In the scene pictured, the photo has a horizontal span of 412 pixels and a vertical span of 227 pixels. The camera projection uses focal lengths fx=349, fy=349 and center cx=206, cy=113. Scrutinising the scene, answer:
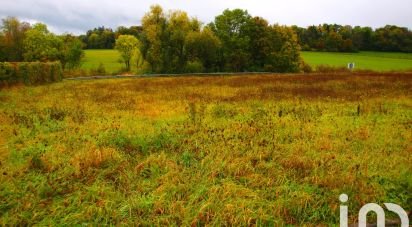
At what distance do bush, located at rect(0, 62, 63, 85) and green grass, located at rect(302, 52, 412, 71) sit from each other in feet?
166

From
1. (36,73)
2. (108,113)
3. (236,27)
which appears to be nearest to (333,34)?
(236,27)

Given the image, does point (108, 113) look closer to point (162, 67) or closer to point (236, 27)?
point (162, 67)

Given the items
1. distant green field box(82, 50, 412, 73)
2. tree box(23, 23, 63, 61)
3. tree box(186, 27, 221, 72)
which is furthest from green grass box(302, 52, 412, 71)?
tree box(23, 23, 63, 61)

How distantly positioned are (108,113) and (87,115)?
880 millimetres

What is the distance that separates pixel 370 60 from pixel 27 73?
69.1m

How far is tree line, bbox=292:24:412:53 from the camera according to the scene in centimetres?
8831

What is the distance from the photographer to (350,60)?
78188mm

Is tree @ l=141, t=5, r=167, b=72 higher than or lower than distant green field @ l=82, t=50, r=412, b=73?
higher

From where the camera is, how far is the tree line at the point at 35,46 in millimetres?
68500

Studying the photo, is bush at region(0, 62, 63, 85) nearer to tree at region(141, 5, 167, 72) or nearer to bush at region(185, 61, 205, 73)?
tree at region(141, 5, 167, 72)

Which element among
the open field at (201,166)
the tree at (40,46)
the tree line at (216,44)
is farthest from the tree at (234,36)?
the open field at (201,166)

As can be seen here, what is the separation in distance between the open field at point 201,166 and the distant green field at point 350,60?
59.7 metres

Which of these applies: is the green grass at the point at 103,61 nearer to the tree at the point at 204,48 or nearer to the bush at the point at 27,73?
the tree at the point at 204,48

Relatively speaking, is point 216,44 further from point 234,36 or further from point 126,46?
point 126,46
